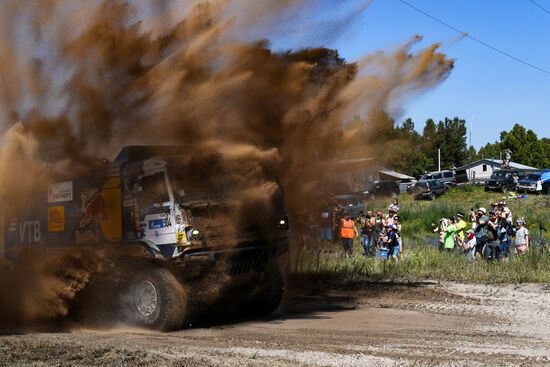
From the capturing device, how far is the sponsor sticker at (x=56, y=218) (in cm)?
1298

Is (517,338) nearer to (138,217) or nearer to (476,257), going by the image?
(138,217)

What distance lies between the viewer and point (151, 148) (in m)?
12.1

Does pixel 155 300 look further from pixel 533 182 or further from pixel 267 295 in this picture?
pixel 533 182

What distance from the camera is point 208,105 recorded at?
12625 mm

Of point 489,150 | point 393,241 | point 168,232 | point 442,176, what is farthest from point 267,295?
point 489,150

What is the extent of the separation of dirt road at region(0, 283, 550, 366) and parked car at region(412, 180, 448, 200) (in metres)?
36.2

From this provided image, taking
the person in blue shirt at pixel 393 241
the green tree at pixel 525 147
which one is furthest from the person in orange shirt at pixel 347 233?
the green tree at pixel 525 147

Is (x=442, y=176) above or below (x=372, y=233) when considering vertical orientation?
above

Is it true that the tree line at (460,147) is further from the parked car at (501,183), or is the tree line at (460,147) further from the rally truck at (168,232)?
the rally truck at (168,232)

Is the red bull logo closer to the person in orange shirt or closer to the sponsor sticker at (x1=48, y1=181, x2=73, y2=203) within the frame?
the sponsor sticker at (x1=48, y1=181, x2=73, y2=203)

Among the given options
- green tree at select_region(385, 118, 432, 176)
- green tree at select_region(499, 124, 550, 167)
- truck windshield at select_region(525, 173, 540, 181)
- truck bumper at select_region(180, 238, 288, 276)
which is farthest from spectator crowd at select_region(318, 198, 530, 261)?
green tree at select_region(499, 124, 550, 167)

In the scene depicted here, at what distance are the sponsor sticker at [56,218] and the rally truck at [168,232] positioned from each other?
5cm

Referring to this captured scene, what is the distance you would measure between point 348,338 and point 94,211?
15.2 feet

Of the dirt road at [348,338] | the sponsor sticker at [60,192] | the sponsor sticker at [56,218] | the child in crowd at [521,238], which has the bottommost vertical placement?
the dirt road at [348,338]
